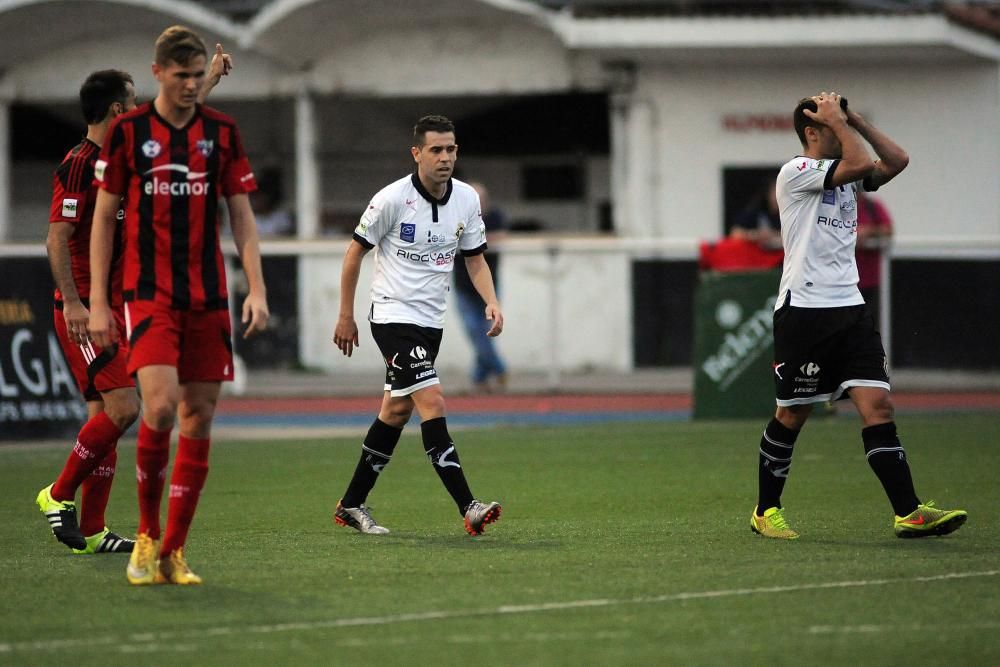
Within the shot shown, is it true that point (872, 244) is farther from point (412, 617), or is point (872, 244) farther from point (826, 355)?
point (412, 617)

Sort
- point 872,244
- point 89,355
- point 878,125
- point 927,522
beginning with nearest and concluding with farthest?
1. point 927,522
2. point 89,355
3. point 872,244
4. point 878,125

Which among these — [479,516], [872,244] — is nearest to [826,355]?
[479,516]

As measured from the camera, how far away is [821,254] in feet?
27.1

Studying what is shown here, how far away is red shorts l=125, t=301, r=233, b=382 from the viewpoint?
6.66 metres

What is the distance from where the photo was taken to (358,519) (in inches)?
342

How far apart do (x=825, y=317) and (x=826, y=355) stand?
19 centimetres

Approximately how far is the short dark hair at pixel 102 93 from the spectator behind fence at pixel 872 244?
429 inches

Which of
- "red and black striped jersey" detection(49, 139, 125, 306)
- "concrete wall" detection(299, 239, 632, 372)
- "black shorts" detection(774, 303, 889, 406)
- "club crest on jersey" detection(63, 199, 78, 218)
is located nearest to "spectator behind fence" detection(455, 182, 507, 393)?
"concrete wall" detection(299, 239, 632, 372)

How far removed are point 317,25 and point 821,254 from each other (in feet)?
52.7

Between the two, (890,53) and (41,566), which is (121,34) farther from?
(41,566)

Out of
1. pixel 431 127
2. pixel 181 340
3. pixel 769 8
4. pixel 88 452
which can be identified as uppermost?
pixel 769 8

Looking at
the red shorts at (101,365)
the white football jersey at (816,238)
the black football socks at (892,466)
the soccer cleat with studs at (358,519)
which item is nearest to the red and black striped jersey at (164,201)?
the red shorts at (101,365)

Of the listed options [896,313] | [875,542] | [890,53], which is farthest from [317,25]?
[875,542]

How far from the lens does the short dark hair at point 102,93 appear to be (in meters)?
7.88
